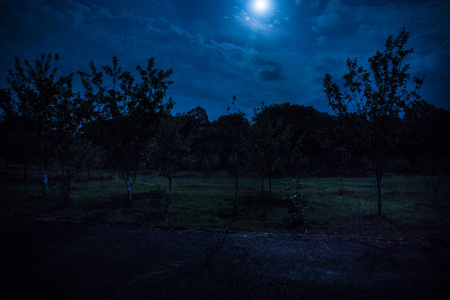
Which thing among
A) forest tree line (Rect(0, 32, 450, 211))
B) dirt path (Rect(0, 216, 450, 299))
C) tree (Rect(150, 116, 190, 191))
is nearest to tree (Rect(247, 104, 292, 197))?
forest tree line (Rect(0, 32, 450, 211))

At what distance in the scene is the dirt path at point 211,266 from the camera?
15.0 ft

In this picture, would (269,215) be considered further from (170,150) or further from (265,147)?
(170,150)

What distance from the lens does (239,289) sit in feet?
15.2

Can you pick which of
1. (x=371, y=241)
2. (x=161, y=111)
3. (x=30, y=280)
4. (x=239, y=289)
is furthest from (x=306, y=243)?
(x=161, y=111)

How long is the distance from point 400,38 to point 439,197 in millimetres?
13642

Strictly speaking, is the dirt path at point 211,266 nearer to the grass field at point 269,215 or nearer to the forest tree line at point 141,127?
the grass field at point 269,215

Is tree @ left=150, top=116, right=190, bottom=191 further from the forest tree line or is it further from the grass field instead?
the grass field

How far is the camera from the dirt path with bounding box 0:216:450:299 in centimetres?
457

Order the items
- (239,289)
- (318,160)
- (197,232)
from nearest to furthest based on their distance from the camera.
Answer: (239,289) → (197,232) → (318,160)

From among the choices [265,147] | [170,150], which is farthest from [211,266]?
[170,150]

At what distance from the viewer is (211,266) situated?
564 centimetres

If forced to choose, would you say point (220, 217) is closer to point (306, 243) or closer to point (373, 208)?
point (306, 243)

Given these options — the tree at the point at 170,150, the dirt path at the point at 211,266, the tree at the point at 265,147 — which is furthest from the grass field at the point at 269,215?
the tree at the point at 170,150

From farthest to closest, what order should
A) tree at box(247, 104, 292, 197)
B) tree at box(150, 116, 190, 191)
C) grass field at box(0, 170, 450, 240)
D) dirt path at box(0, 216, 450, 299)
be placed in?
tree at box(150, 116, 190, 191), tree at box(247, 104, 292, 197), grass field at box(0, 170, 450, 240), dirt path at box(0, 216, 450, 299)
